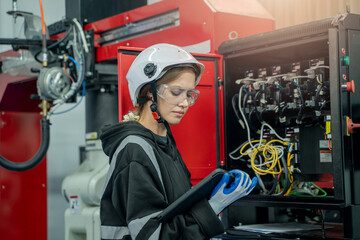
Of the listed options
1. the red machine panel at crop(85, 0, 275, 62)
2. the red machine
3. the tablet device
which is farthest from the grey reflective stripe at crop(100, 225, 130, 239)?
the red machine panel at crop(85, 0, 275, 62)

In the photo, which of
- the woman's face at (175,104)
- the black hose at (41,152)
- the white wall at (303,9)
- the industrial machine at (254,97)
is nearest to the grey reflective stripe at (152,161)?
the woman's face at (175,104)

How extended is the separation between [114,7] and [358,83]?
2464mm

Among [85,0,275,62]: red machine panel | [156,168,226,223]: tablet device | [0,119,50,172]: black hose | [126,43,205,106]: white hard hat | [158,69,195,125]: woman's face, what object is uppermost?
[85,0,275,62]: red machine panel

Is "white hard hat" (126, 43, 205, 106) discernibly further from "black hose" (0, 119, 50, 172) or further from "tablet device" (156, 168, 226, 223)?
Result: "black hose" (0, 119, 50, 172)

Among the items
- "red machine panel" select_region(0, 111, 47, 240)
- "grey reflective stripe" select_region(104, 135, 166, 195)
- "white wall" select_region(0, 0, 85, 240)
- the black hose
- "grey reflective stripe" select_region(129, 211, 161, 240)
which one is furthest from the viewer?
"white wall" select_region(0, 0, 85, 240)

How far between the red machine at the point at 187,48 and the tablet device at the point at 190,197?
943 mm

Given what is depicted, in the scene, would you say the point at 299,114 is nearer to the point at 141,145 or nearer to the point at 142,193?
the point at 141,145

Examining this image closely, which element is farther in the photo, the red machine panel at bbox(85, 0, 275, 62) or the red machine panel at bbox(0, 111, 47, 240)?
the red machine panel at bbox(0, 111, 47, 240)

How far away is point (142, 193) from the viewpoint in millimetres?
1973

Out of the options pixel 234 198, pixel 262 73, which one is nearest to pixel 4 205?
pixel 262 73

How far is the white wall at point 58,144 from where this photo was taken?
6.04 metres

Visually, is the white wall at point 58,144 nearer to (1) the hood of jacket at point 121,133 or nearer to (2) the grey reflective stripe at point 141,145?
(1) the hood of jacket at point 121,133

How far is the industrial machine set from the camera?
8.59 ft

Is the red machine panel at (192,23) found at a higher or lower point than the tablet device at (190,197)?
higher
